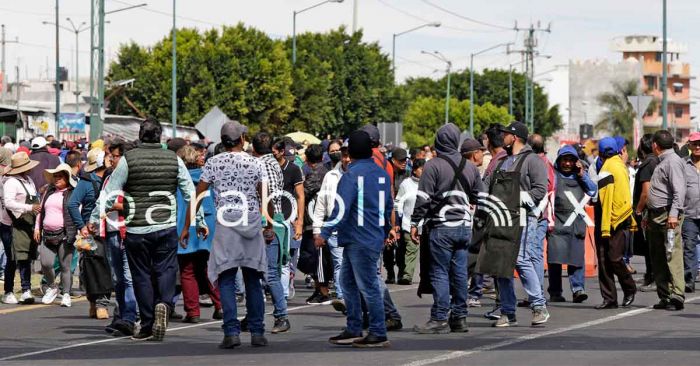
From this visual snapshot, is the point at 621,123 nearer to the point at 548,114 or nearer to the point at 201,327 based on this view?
the point at 548,114

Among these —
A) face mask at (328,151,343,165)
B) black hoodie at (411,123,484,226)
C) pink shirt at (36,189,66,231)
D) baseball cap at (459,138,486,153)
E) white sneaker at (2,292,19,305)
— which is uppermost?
baseball cap at (459,138,486,153)

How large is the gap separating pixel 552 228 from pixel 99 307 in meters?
4.43

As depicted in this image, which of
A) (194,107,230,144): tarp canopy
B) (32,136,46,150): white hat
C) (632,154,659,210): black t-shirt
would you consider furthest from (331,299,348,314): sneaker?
(194,107,230,144): tarp canopy

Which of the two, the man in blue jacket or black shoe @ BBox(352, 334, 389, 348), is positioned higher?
the man in blue jacket

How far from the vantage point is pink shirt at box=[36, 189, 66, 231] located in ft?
50.2

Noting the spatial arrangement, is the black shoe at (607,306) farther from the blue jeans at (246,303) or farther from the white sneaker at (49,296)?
the white sneaker at (49,296)

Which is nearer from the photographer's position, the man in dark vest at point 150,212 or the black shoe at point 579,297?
the man in dark vest at point 150,212

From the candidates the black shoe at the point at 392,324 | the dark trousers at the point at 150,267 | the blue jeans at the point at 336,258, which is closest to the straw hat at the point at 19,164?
the blue jeans at the point at 336,258

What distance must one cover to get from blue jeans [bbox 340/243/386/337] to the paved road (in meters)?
0.24

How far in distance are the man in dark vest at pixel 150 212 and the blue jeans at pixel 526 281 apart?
2.69m

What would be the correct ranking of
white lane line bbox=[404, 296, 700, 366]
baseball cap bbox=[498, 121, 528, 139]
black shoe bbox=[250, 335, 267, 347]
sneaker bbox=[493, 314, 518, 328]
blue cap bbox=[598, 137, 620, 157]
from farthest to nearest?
blue cap bbox=[598, 137, 620, 157]
baseball cap bbox=[498, 121, 528, 139]
sneaker bbox=[493, 314, 518, 328]
black shoe bbox=[250, 335, 267, 347]
white lane line bbox=[404, 296, 700, 366]

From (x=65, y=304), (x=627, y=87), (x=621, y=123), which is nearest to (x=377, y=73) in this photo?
(x=621, y=123)

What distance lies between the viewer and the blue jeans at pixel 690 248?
1723cm

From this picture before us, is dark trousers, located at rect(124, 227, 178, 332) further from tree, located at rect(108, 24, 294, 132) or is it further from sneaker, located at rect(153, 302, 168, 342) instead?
tree, located at rect(108, 24, 294, 132)
